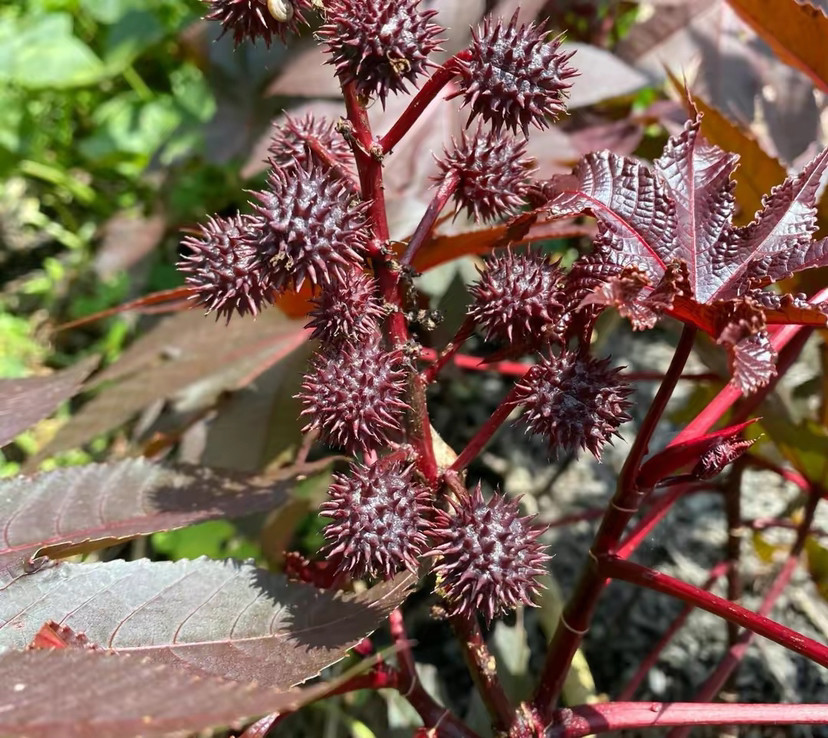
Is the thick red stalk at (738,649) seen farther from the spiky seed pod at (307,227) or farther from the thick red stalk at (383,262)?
the spiky seed pod at (307,227)

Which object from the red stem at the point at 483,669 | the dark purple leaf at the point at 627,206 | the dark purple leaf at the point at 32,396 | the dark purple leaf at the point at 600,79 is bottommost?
the red stem at the point at 483,669

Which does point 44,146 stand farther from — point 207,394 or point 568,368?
point 568,368

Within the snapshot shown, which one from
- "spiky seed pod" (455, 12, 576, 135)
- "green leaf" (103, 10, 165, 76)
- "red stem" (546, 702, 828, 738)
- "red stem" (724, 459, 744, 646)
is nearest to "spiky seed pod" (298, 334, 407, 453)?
"spiky seed pod" (455, 12, 576, 135)

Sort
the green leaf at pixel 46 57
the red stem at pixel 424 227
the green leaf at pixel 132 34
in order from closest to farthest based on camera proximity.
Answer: the red stem at pixel 424 227 < the green leaf at pixel 132 34 < the green leaf at pixel 46 57

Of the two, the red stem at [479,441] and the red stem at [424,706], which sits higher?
the red stem at [479,441]

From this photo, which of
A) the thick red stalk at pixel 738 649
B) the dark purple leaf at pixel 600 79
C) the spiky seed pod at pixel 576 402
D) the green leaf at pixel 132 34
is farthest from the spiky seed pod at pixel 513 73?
the green leaf at pixel 132 34

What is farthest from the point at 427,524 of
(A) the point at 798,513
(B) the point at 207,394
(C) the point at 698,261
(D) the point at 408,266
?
(A) the point at 798,513

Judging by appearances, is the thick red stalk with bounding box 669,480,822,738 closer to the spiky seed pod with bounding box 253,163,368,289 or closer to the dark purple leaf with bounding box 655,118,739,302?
the dark purple leaf with bounding box 655,118,739,302
